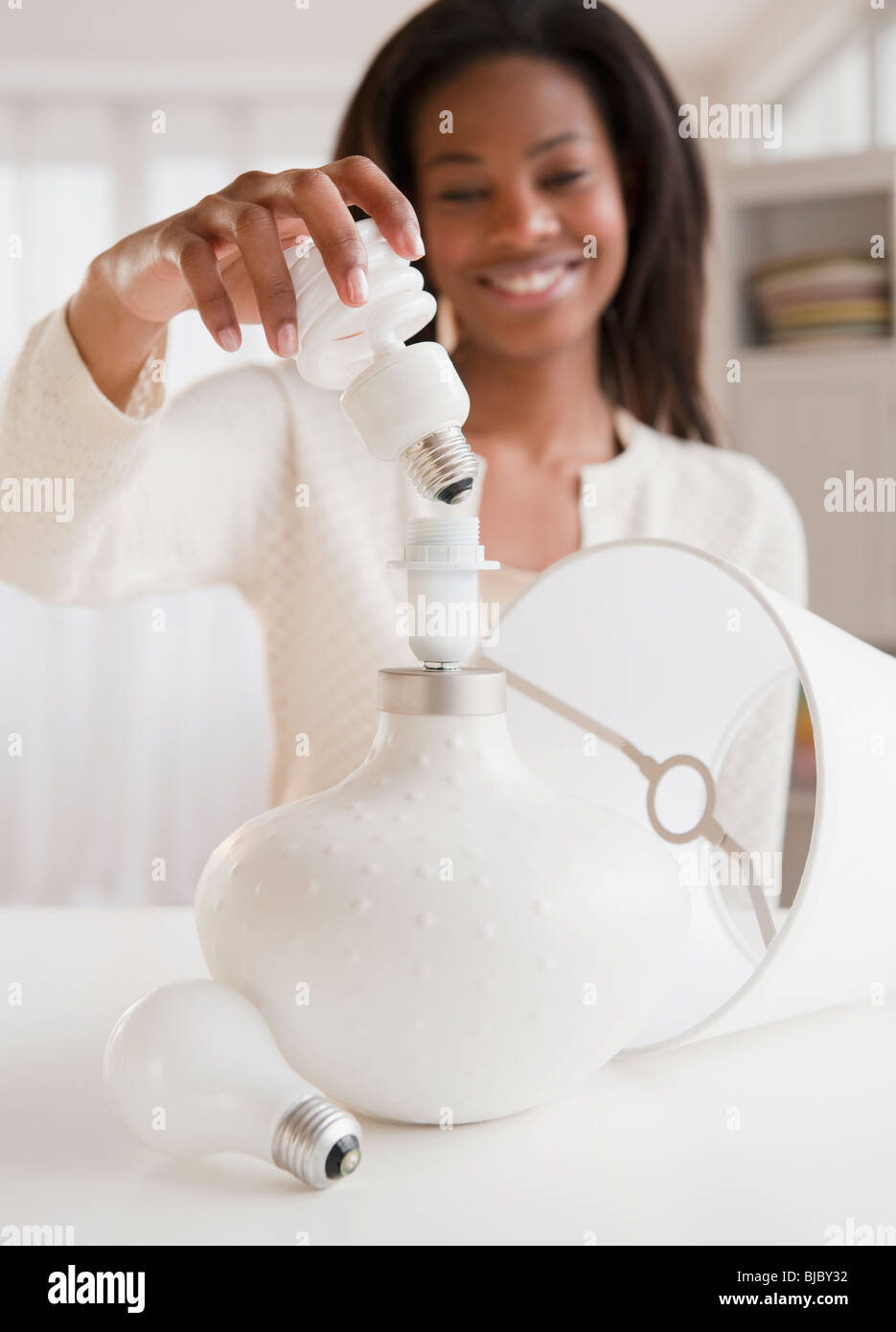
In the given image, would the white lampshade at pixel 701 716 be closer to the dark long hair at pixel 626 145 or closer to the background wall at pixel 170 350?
the dark long hair at pixel 626 145

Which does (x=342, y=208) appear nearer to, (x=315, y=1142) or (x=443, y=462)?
(x=443, y=462)

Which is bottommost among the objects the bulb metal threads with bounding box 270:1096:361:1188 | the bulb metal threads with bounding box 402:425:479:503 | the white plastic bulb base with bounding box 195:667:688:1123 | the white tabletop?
the white tabletop

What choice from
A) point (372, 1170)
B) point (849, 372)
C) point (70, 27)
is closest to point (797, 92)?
point (849, 372)

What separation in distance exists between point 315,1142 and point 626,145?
1061 millimetres

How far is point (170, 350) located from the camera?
2.99 meters

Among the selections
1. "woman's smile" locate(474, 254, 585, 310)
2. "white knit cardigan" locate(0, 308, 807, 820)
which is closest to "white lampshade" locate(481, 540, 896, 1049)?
"white knit cardigan" locate(0, 308, 807, 820)

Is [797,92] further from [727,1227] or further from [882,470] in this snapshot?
[727,1227]

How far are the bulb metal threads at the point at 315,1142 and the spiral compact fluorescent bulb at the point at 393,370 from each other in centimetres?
21

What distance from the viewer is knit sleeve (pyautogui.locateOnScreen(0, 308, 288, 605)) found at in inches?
27.1

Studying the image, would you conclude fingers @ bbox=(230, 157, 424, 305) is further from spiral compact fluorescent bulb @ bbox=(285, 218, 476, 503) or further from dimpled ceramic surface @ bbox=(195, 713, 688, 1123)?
dimpled ceramic surface @ bbox=(195, 713, 688, 1123)

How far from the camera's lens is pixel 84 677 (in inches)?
126

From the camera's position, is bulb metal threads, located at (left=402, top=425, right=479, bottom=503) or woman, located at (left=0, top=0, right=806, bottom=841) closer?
bulb metal threads, located at (left=402, top=425, right=479, bottom=503)

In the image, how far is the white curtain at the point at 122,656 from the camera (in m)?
3.13
